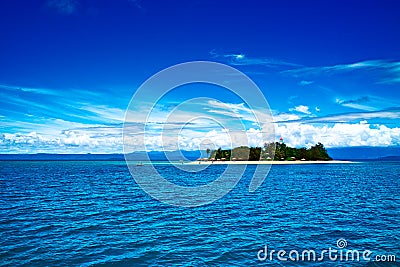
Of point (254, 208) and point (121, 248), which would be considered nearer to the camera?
point (121, 248)

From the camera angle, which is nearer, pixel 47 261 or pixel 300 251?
pixel 47 261

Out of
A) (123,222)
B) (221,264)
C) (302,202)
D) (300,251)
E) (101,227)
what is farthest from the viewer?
(302,202)

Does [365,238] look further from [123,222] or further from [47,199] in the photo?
[47,199]

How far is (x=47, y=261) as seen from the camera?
19297 millimetres

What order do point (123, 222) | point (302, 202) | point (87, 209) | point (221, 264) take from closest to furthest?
point (221, 264) < point (123, 222) < point (87, 209) < point (302, 202)

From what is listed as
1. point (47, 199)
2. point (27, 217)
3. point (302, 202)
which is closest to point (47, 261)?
point (27, 217)

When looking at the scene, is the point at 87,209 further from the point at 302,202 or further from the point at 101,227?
the point at 302,202

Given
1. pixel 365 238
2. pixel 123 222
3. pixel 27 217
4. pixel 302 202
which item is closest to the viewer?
pixel 365 238

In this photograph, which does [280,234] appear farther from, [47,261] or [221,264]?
[47,261]

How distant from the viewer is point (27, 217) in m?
32.6

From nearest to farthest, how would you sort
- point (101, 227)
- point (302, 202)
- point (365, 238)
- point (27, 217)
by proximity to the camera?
point (365, 238) < point (101, 227) < point (27, 217) < point (302, 202)

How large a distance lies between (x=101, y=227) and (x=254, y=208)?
1811 centimetres

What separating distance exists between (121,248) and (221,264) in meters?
7.30

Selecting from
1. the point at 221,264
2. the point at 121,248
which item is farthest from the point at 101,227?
the point at 221,264
